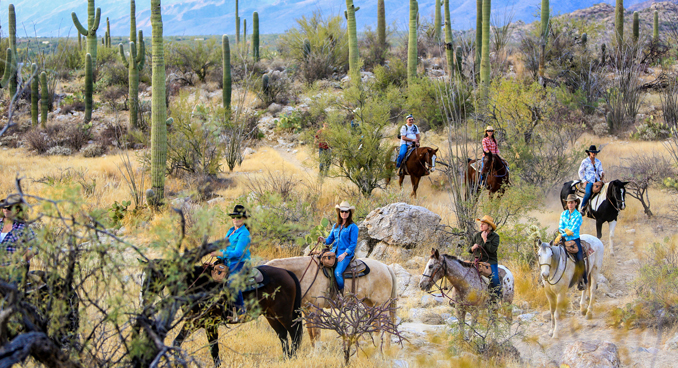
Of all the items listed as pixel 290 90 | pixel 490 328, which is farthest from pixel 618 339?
pixel 290 90

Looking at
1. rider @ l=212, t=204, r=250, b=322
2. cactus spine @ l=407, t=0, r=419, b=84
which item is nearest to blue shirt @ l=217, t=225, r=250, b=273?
rider @ l=212, t=204, r=250, b=322

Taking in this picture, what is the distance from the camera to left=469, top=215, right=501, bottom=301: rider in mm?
6840

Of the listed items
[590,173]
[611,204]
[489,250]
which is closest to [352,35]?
[590,173]

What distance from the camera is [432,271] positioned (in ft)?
21.1

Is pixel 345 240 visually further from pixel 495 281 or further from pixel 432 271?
pixel 495 281

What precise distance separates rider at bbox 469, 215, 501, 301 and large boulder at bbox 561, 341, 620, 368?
1.01m

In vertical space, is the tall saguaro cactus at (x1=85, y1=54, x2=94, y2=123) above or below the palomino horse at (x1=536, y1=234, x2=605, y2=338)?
above

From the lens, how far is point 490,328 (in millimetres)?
6730

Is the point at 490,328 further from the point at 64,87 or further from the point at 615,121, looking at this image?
the point at 64,87

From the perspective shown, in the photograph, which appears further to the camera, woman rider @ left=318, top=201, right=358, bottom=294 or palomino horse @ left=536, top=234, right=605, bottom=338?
palomino horse @ left=536, top=234, right=605, bottom=338

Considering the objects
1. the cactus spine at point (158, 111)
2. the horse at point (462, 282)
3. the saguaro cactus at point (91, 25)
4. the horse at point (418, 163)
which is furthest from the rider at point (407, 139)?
the saguaro cactus at point (91, 25)

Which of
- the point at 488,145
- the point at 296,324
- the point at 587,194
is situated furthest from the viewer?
the point at 488,145

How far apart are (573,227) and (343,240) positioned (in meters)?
3.65

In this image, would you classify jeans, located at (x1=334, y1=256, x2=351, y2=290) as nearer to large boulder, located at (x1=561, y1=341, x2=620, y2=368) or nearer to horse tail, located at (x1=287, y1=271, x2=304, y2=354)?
horse tail, located at (x1=287, y1=271, x2=304, y2=354)
